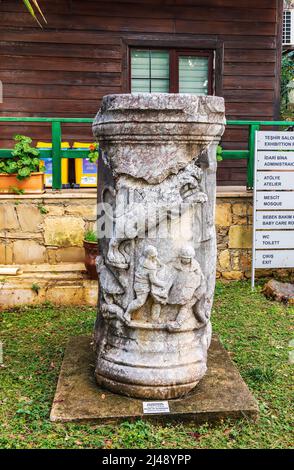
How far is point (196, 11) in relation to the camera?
7.89 meters

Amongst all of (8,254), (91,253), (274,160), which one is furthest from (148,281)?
(274,160)

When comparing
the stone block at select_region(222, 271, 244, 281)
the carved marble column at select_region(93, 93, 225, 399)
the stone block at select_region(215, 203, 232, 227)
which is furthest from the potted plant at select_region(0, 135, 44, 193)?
the carved marble column at select_region(93, 93, 225, 399)

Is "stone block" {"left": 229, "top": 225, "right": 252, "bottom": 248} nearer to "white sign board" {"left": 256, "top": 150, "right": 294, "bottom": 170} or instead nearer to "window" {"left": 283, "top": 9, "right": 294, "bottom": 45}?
"white sign board" {"left": 256, "top": 150, "right": 294, "bottom": 170}

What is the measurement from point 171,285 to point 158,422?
0.75m

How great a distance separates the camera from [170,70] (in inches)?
321

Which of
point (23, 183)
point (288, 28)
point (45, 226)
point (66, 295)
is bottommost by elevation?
point (66, 295)

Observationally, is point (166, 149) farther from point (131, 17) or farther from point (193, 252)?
point (131, 17)

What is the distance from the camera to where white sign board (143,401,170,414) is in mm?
2910

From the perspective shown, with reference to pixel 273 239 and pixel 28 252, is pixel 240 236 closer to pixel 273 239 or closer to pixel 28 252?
pixel 273 239

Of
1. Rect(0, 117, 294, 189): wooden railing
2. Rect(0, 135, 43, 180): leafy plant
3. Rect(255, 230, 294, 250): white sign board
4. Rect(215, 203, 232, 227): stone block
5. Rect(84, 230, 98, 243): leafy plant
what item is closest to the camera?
Rect(84, 230, 98, 243): leafy plant

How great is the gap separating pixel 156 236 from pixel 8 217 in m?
3.04

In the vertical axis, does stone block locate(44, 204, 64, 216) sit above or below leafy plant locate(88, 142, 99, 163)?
below

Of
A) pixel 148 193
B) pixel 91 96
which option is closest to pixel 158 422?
pixel 148 193

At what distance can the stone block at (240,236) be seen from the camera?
19.9 ft
